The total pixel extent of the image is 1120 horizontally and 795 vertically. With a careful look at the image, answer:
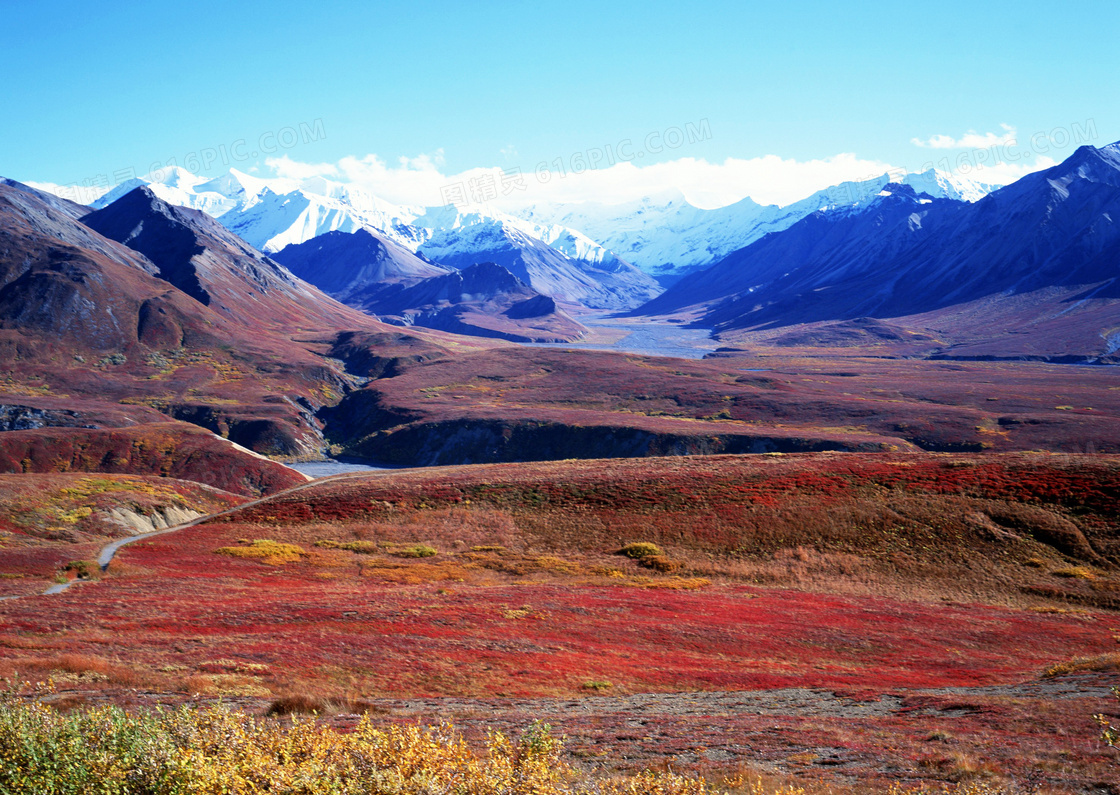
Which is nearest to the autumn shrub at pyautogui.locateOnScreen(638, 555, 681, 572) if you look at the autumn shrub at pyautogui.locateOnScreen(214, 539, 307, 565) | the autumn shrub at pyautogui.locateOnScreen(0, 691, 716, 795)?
the autumn shrub at pyautogui.locateOnScreen(214, 539, 307, 565)

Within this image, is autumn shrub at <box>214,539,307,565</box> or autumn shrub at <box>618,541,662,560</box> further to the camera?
autumn shrub at <box>618,541,662,560</box>

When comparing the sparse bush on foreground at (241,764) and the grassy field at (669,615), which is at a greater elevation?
the sparse bush on foreground at (241,764)

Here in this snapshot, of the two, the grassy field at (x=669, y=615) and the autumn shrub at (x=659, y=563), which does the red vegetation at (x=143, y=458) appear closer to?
the grassy field at (x=669, y=615)

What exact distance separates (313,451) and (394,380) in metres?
45.8

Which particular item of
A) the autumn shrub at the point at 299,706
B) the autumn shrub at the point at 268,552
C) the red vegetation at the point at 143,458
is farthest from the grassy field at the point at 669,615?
the red vegetation at the point at 143,458

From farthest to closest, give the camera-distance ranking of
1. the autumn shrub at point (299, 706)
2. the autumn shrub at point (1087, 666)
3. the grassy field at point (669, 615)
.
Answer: the autumn shrub at point (1087, 666), the autumn shrub at point (299, 706), the grassy field at point (669, 615)

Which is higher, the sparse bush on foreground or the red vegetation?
the sparse bush on foreground

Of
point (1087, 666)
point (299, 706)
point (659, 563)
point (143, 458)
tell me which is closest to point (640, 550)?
point (659, 563)

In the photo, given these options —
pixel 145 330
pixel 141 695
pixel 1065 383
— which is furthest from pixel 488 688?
pixel 1065 383

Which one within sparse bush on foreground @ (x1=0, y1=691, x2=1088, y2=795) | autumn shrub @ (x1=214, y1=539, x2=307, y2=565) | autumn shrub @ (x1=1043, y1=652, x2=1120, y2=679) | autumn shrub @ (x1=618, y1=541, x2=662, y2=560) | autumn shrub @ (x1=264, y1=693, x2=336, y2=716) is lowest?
autumn shrub @ (x1=618, y1=541, x2=662, y2=560)

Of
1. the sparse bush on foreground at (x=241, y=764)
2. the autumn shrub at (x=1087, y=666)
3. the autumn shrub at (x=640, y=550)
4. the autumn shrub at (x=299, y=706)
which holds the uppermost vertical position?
the sparse bush on foreground at (x=241, y=764)

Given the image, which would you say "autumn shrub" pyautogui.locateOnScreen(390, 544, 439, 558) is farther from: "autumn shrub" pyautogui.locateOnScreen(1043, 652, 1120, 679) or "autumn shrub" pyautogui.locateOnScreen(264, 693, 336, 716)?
"autumn shrub" pyautogui.locateOnScreen(1043, 652, 1120, 679)

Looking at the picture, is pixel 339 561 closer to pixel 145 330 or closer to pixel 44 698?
pixel 44 698

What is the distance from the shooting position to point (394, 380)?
174m
